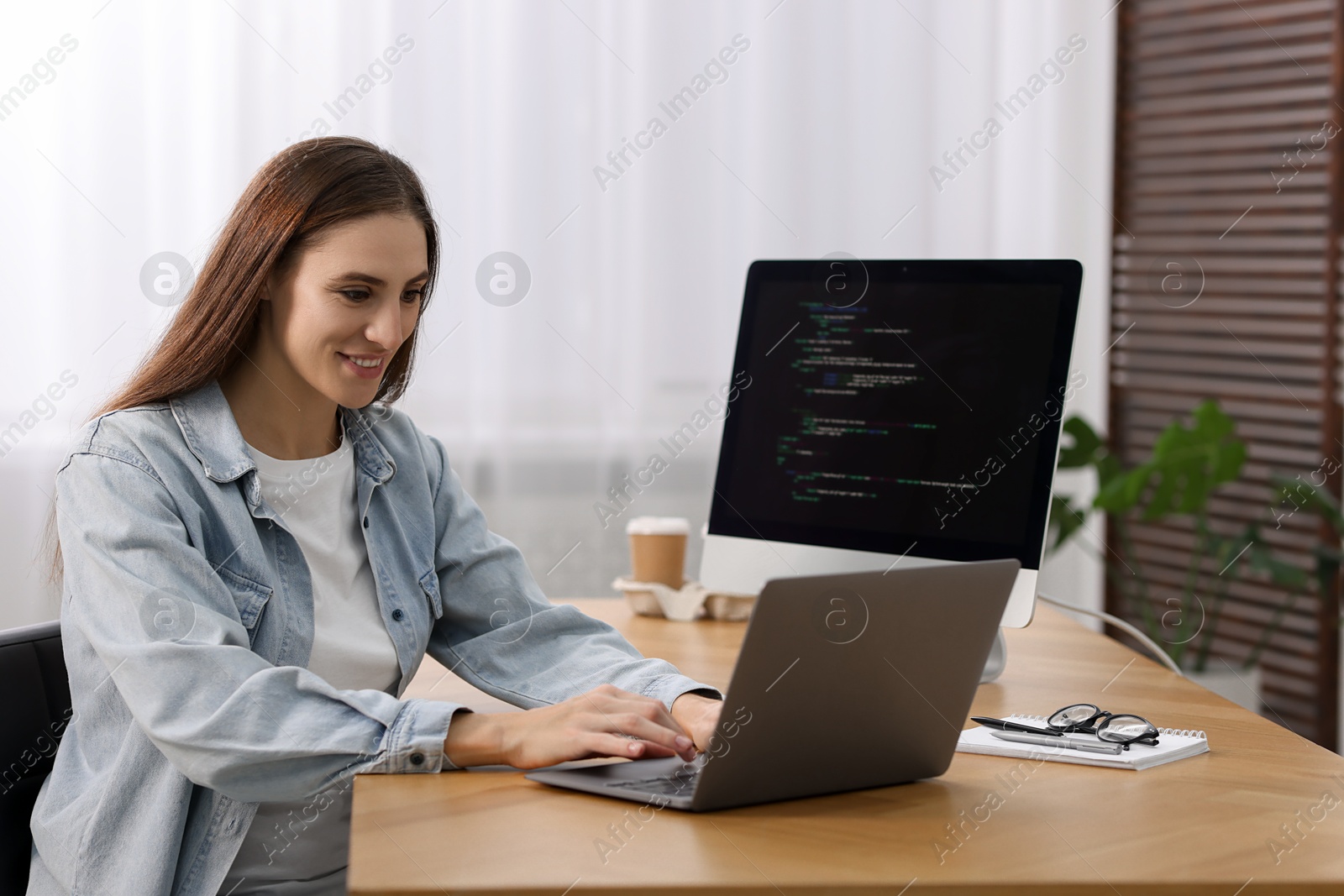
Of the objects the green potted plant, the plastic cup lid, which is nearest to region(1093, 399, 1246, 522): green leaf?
the green potted plant

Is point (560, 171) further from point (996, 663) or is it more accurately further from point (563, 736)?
point (563, 736)

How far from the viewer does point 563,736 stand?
1.06 metres

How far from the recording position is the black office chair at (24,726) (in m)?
1.22

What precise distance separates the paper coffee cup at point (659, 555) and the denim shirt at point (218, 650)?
44cm

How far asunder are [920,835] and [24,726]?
87 centimetres

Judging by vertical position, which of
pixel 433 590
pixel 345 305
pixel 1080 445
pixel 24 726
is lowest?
pixel 24 726

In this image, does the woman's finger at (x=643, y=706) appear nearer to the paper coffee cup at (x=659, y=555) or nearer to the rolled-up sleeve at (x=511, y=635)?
the rolled-up sleeve at (x=511, y=635)

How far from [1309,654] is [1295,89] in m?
1.33

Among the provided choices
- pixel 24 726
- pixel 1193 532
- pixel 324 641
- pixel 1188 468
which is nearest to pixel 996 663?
pixel 324 641

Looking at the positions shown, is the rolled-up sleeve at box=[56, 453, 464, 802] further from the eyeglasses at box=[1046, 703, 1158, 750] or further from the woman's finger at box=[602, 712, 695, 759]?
the eyeglasses at box=[1046, 703, 1158, 750]

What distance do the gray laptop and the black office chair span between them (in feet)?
1.77

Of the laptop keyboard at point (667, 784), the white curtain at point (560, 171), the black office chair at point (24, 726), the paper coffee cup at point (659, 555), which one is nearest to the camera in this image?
the laptop keyboard at point (667, 784)

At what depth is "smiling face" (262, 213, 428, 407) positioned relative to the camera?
1288 mm

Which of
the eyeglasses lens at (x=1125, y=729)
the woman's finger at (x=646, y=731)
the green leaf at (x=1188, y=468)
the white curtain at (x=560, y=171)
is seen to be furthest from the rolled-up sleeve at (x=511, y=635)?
the green leaf at (x=1188, y=468)
